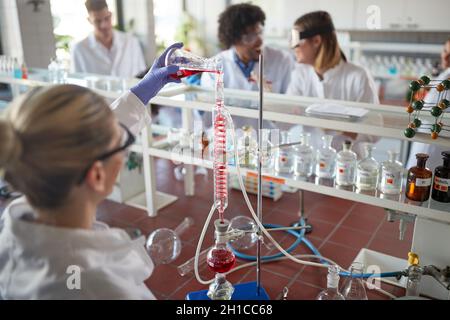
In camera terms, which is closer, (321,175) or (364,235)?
(321,175)

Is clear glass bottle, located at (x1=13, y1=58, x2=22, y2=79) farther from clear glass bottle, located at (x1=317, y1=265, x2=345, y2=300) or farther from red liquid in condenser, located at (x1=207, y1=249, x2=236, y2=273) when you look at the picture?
clear glass bottle, located at (x1=317, y1=265, x2=345, y2=300)

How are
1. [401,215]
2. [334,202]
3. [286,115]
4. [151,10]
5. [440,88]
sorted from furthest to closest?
[151,10]
[334,202]
[286,115]
[401,215]
[440,88]

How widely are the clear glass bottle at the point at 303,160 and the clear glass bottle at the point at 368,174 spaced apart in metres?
0.25

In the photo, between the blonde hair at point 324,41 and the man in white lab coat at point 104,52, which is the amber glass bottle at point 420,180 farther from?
the man in white lab coat at point 104,52

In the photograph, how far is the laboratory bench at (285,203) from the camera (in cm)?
180

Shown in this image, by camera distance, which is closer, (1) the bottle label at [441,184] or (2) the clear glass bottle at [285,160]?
(1) the bottle label at [441,184]

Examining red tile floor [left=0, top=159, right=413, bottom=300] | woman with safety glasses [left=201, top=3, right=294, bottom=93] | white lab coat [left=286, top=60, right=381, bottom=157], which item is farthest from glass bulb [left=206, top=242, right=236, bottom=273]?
woman with safety glasses [left=201, top=3, right=294, bottom=93]

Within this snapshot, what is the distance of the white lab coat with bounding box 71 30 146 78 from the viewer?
3.29 metres

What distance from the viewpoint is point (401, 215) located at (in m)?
1.76

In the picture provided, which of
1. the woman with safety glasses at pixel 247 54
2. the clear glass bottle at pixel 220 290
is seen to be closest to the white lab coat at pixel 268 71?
the woman with safety glasses at pixel 247 54

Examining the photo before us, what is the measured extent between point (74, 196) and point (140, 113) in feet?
1.88

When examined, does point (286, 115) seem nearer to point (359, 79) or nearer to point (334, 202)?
point (359, 79)

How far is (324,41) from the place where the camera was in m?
2.44
